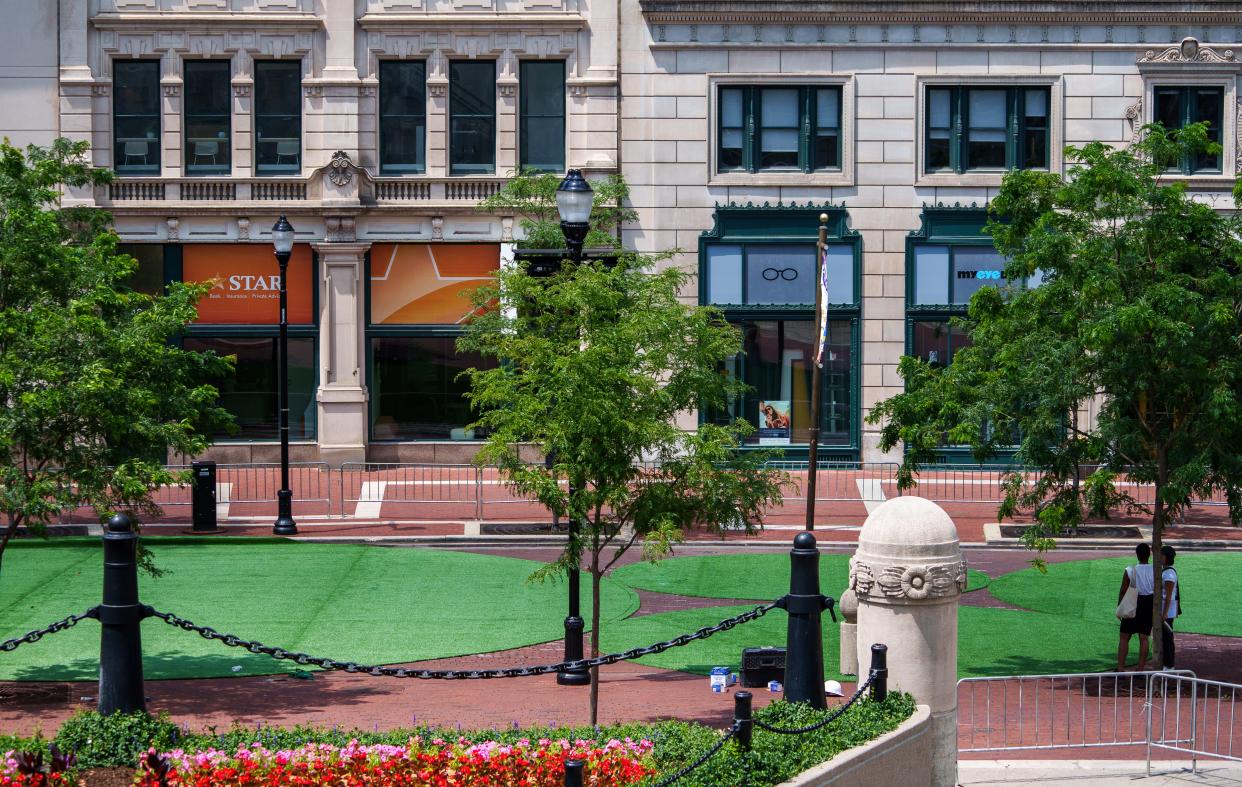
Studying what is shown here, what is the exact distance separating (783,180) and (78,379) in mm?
24282

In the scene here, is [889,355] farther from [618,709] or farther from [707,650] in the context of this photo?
[618,709]

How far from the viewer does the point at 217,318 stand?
37.5m

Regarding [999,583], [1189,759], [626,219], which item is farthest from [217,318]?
[1189,759]

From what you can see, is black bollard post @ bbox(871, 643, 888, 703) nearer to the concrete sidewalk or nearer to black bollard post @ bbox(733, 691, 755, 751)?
black bollard post @ bbox(733, 691, 755, 751)

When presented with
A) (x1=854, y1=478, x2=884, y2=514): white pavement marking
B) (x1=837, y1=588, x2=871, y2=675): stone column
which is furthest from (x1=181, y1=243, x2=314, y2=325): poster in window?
(x1=837, y1=588, x2=871, y2=675): stone column

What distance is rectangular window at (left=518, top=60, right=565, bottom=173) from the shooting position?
37.3 metres

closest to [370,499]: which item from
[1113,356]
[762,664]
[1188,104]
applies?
[762,664]

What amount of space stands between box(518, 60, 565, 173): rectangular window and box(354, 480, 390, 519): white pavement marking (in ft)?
27.6

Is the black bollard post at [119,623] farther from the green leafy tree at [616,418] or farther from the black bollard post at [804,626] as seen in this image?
the green leafy tree at [616,418]

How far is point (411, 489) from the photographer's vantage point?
3331cm

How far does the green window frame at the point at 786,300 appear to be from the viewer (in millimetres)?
37438

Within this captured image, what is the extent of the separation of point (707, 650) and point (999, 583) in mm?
6648

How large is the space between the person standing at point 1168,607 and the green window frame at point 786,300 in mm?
19304

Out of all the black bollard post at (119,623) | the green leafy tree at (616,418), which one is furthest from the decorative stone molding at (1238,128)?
the black bollard post at (119,623)
